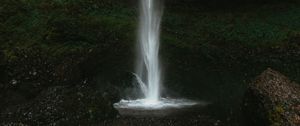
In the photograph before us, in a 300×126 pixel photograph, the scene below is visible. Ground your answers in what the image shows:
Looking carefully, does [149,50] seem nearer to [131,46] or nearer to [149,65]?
[149,65]

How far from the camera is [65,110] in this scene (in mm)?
14828

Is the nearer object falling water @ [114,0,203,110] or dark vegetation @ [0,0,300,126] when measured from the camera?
falling water @ [114,0,203,110]

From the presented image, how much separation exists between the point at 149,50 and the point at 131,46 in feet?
3.94

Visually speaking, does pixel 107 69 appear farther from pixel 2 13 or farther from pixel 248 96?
pixel 248 96

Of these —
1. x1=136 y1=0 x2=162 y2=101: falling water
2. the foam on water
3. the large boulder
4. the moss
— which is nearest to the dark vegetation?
x1=136 y1=0 x2=162 y2=101: falling water

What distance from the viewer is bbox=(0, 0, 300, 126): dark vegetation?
19078 millimetres

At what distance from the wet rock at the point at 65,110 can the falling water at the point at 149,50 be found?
15.3 ft

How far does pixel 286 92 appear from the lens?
12703 mm

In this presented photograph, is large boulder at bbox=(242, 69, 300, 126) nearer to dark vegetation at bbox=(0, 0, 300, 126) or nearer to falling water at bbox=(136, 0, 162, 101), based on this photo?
dark vegetation at bbox=(0, 0, 300, 126)

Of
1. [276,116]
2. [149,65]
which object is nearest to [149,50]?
[149,65]

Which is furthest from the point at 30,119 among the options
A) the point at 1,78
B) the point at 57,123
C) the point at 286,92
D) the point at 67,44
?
the point at 286,92

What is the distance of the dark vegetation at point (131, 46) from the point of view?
19078 millimetres

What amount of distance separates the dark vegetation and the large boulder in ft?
12.2

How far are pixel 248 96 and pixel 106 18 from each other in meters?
11.1
